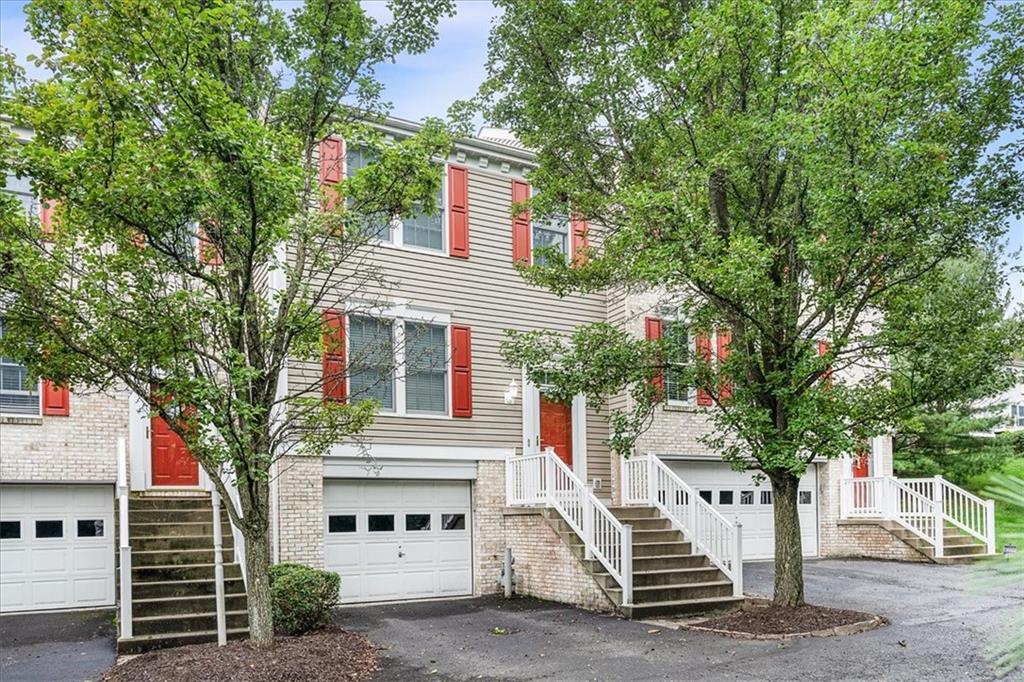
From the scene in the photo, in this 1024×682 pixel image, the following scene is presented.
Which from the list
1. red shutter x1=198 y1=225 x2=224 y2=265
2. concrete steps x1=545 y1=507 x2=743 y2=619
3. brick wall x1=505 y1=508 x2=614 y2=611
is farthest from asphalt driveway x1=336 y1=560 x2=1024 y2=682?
red shutter x1=198 y1=225 x2=224 y2=265

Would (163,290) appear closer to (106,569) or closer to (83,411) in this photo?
(83,411)

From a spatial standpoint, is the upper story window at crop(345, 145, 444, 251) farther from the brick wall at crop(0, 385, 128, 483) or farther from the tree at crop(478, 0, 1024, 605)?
the brick wall at crop(0, 385, 128, 483)

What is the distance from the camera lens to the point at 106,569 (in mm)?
12008

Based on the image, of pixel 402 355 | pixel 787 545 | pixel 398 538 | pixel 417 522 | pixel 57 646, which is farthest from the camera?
pixel 417 522

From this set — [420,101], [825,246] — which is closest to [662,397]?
[825,246]

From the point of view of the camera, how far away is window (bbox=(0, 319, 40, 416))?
11.6 m

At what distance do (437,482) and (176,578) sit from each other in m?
4.51

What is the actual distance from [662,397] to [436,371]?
3979mm

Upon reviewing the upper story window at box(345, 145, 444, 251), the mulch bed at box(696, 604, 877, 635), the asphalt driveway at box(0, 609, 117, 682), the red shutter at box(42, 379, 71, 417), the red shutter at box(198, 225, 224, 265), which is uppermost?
the upper story window at box(345, 145, 444, 251)

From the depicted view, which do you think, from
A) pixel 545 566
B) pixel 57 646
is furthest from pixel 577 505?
pixel 57 646

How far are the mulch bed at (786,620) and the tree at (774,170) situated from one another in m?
0.28

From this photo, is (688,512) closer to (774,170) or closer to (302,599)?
(774,170)

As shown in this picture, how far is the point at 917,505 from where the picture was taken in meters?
16.4

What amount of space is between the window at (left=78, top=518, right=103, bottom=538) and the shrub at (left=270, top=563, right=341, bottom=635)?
378 cm
